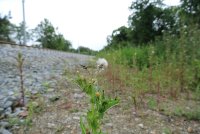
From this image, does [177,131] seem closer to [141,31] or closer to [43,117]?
[43,117]

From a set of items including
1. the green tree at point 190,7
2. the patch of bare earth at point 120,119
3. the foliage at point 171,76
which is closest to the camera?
the patch of bare earth at point 120,119

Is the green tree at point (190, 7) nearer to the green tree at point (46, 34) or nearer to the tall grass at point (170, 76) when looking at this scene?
the tall grass at point (170, 76)

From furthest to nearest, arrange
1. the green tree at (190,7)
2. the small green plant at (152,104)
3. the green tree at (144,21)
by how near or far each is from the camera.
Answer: the green tree at (144,21) < the green tree at (190,7) < the small green plant at (152,104)

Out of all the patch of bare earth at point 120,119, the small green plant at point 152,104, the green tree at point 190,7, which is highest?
the green tree at point 190,7

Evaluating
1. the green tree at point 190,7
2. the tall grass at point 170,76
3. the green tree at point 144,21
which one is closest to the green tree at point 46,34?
the green tree at point 144,21

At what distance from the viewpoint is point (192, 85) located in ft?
13.3

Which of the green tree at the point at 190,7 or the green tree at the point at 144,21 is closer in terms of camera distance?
the green tree at the point at 190,7

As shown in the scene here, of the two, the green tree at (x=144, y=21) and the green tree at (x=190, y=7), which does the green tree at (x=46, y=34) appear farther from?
the green tree at (x=190, y=7)

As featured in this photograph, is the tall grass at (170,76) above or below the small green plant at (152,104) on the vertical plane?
above

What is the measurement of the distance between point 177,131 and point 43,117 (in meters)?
1.18

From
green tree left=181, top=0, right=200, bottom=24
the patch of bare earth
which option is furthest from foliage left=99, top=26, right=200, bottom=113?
green tree left=181, top=0, right=200, bottom=24

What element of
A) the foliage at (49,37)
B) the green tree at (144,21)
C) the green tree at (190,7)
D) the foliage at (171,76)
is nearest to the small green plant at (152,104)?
the foliage at (171,76)

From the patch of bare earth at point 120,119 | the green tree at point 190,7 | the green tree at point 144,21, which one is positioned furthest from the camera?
the green tree at point 144,21

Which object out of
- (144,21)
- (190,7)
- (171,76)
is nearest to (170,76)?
(171,76)
